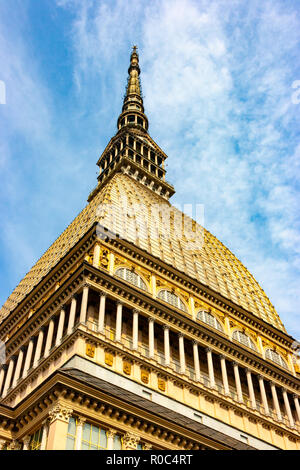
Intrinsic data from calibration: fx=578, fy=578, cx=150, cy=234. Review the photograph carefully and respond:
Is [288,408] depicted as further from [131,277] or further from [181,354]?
[131,277]

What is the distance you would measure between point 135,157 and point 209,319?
3265 cm

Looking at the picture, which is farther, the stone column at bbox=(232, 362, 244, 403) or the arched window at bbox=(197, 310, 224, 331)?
the arched window at bbox=(197, 310, 224, 331)

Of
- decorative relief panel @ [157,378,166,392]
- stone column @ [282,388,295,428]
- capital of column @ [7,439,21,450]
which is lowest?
capital of column @ [7,439,21,450]

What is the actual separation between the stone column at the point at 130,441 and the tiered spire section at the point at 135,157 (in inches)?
1760

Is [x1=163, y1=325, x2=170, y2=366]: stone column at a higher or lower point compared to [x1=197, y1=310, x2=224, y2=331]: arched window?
lower

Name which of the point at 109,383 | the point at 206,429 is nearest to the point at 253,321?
the point at 206,429

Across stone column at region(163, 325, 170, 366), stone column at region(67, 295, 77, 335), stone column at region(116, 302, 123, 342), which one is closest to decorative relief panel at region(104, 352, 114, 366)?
stone column at region(116, 302, 123, 342)

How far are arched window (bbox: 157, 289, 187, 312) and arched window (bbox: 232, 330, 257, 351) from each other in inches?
231

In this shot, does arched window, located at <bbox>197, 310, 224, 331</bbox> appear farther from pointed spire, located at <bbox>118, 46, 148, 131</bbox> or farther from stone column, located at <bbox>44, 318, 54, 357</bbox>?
pointed spire, located at <bbox>118, 46, 148, 131</bbox>

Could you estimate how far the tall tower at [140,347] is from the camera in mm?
30859

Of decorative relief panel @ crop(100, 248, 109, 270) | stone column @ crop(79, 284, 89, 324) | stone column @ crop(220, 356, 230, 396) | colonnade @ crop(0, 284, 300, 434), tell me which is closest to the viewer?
stone column @ crop(79, 284, 89, 324)

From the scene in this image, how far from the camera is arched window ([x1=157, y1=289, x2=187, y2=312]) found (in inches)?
1825

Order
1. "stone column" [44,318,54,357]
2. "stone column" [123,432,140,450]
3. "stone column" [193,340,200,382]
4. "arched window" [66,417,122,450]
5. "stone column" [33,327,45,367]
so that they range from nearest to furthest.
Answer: "arched window" [66,417,122,450] → "stone column" [123,432,140,450] → "stone column" [44,318,54,357] → "stone column" [33,327,45,367] → "stone column" [193,340,200,382]
